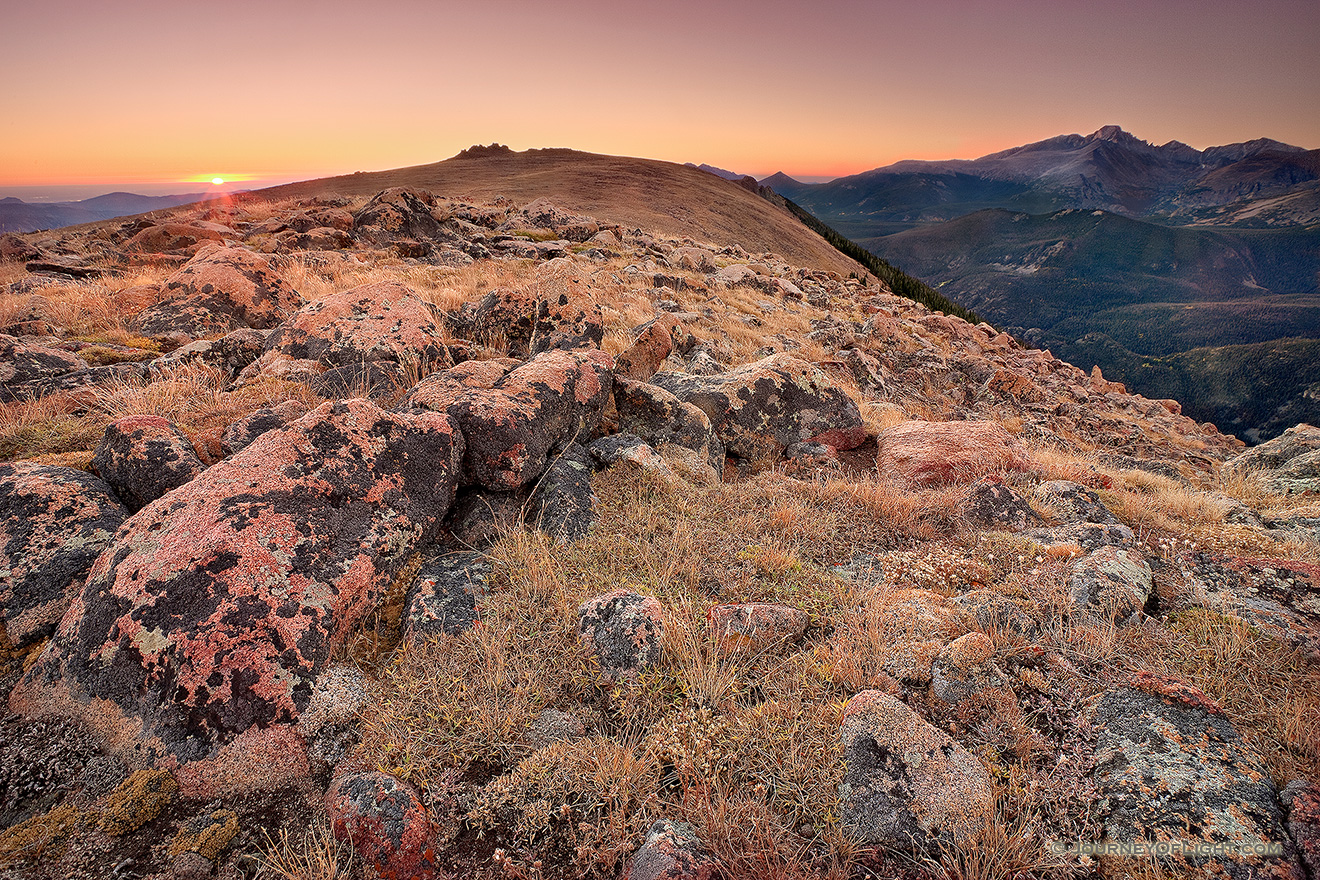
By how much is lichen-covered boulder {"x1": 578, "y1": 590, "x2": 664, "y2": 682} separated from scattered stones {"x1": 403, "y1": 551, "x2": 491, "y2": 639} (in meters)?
0.77

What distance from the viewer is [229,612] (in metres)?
2.67

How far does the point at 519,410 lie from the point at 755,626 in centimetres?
260

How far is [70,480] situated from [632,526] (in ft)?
12.2

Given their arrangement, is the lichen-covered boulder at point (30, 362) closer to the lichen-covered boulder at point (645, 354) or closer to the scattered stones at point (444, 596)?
the scattered stones at point (444, 596)

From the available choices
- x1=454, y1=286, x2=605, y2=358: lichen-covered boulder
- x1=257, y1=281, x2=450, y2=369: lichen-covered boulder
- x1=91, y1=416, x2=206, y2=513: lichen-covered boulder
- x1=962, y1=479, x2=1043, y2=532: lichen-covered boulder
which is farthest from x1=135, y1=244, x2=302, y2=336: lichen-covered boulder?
x1=962, y1=479, x2=1043, y2=532: lichen-covered boulder

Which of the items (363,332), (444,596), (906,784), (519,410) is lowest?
(906,784)

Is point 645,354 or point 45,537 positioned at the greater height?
point 645,354

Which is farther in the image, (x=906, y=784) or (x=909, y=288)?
(x=909, y=288)

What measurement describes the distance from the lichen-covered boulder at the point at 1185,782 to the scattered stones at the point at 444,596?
3405mm

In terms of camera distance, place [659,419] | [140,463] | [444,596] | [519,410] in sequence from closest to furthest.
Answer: [444,596]
[140,463]
[519,410]
[659,419]

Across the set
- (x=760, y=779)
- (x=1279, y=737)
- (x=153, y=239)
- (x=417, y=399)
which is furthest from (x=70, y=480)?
(x=153, y=239)

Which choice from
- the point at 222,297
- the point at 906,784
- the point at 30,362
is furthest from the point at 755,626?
the point at 222,297

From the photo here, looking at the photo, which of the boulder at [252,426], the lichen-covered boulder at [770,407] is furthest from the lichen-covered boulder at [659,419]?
the boulder at [252,426]

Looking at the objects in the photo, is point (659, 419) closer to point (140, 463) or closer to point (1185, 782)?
point (140, 463)
